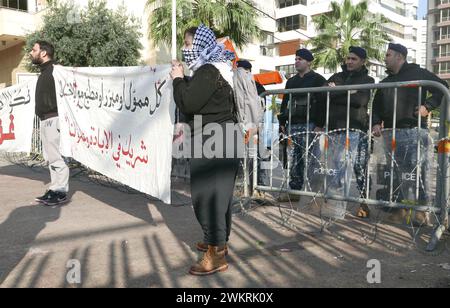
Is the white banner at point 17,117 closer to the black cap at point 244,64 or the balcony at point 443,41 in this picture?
the black cap at point 244,64

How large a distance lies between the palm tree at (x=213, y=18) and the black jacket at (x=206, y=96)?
1649cm

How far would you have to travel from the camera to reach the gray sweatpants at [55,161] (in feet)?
17.8

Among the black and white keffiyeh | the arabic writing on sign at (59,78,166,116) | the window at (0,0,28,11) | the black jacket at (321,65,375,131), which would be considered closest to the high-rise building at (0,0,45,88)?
the window at (0,0,28,11)

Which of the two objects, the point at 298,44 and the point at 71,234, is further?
the point at 298,44

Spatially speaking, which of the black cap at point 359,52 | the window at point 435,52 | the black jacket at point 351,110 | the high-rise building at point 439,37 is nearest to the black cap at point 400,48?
the black cap at point 359,52

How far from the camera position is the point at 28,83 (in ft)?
24.7

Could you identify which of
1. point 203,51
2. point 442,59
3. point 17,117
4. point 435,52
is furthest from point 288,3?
point 203,51

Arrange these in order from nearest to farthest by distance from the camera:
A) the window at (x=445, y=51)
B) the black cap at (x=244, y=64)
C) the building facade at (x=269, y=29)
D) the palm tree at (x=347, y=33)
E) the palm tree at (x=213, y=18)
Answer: the black cap at (x=244, y=64)
the palm tree at (x=213, y=18)
the building facade at (x=269, y=29)
the palm tree at (x=347, y=33)
the window at (x=445, y=51)

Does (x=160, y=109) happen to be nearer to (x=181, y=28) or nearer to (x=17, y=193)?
(x=17, y=193)

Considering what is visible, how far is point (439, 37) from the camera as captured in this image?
76.1 metres

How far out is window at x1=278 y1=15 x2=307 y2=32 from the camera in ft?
161

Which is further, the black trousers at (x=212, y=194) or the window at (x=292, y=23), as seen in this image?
the window at (x=292, y=23)

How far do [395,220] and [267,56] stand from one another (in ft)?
135
